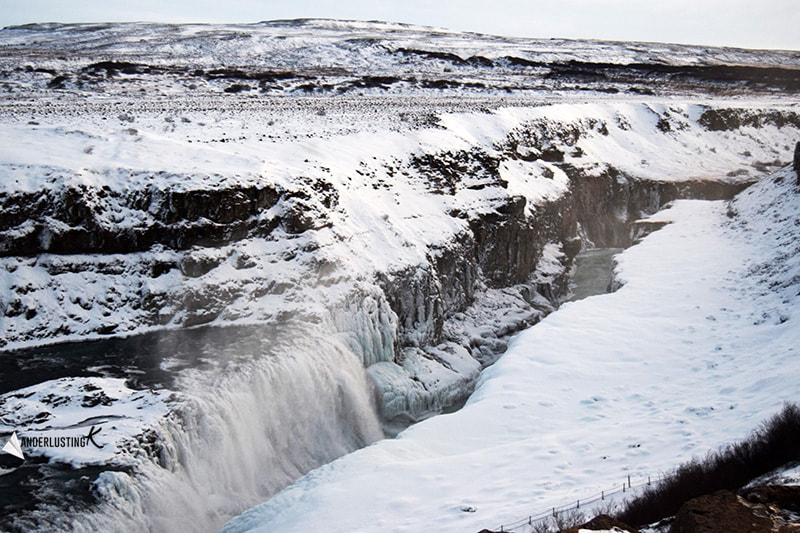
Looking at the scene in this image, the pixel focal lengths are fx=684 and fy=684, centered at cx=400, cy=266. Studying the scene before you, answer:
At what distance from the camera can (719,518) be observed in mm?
9047

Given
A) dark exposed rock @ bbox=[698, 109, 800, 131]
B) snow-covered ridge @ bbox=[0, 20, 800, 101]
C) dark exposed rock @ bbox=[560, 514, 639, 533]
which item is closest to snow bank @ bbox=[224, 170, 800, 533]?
dark exposed rock @ bbox=[560, 514, 639, 533]

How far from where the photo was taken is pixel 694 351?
2148 centimetres

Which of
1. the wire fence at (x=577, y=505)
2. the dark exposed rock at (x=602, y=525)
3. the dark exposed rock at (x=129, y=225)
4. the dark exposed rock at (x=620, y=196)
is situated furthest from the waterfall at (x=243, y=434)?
the dark exposed rock at (x=620, y=196)

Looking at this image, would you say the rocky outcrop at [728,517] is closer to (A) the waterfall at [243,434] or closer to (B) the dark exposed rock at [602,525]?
(B) the dark exposed rock at [602,525]

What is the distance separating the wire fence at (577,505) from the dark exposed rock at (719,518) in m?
2.61

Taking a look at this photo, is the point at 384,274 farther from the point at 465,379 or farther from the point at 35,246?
the point at 35,246

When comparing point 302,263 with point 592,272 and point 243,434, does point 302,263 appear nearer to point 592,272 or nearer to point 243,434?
point 243,434

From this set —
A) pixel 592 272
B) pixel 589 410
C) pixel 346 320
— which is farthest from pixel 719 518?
pixel 592 272

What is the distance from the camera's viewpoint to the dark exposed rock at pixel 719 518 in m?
8.84

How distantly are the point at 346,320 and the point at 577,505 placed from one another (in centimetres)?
1227

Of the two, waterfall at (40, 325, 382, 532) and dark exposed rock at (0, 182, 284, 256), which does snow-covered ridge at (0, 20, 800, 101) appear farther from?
waterfall at (40, 325, 382, 532)

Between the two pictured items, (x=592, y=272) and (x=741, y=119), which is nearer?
(x=592, y=272)

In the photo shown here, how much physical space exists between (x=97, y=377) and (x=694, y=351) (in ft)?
57.5

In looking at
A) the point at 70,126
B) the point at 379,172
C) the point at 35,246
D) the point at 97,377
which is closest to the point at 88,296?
the point at 35,246
